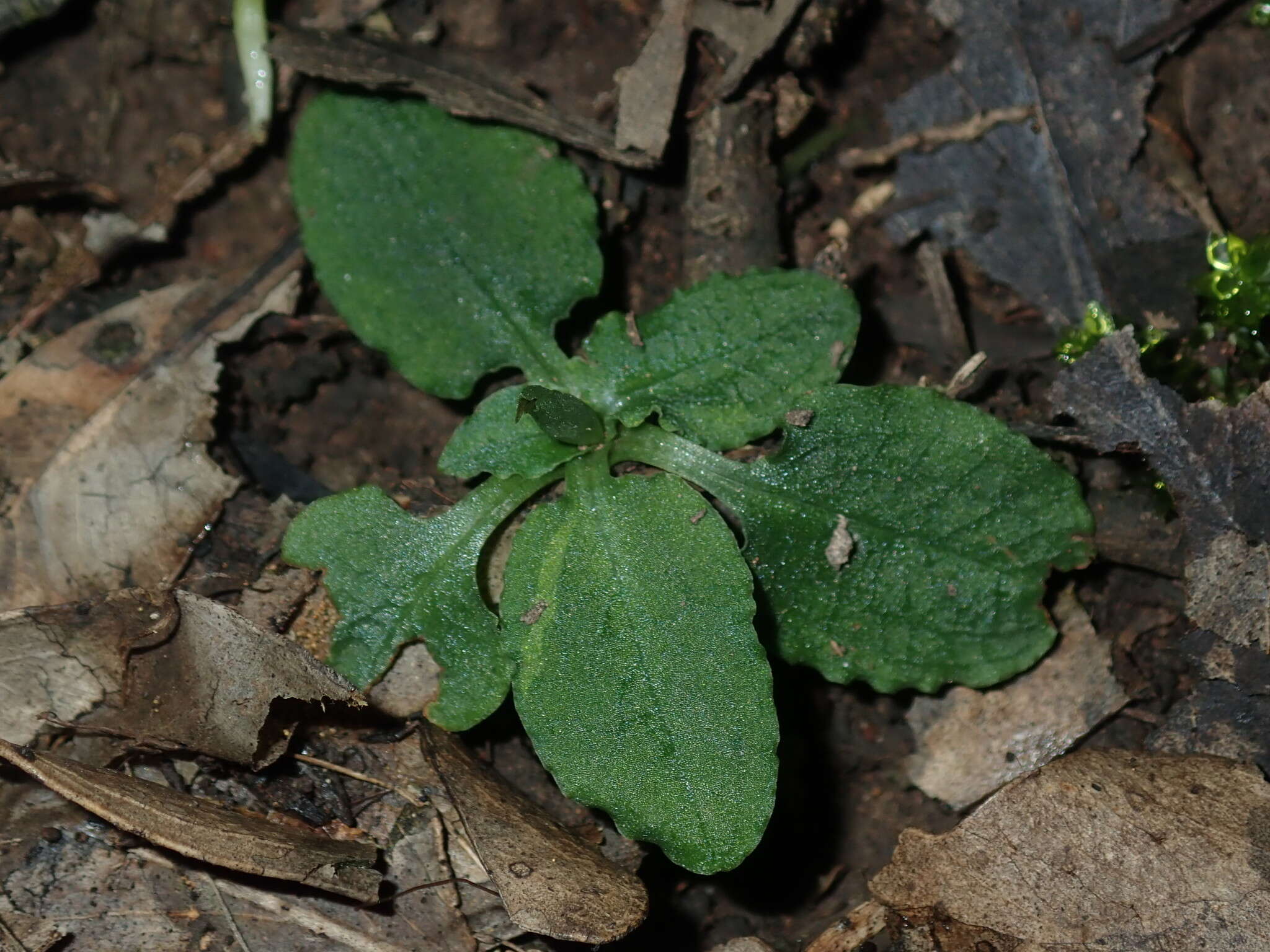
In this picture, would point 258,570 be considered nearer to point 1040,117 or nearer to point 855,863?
point 855,863

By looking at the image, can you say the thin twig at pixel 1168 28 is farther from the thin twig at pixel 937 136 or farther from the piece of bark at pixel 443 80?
the piece of bark at pixel 443 80

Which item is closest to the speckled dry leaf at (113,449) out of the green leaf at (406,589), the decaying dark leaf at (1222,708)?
the green leaf at (406,589)

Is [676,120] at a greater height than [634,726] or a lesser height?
greater

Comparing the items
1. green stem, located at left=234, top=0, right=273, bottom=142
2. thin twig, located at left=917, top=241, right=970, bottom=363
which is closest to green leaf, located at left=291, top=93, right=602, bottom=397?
green stem, located at left=234, top=0, right=273, bottom=142

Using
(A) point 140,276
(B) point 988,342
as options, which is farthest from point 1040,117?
(A) point 140,276

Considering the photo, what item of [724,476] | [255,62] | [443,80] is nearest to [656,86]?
[443,80]
